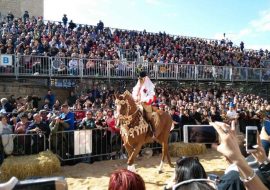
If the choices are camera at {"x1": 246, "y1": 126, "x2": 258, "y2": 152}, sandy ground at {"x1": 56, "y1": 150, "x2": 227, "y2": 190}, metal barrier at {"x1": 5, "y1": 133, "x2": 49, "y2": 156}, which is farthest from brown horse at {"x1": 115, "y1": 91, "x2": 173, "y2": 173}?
camera at {"x1": 246, "y1": 126, "x2": 258, "y2": 152}

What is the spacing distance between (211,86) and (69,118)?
14877mm

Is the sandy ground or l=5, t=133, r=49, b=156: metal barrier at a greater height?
l=5, t=133, r=49, b=156: metal barrier

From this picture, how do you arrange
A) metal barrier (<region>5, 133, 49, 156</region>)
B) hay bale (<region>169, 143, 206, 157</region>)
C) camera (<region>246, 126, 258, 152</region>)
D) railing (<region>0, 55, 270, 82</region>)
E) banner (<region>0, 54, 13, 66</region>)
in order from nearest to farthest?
1. camera (<region>246, 126, 258, 152</region>)
2. metal barrier (<region>5, 133, 49, 156</region>)
3. hay bale (<region>169, 143, 206, 157</region>)
4. banner (<region>0, 54, 13, 66</region>)
5. railing (<region>0, 55, 270, 82</region>)

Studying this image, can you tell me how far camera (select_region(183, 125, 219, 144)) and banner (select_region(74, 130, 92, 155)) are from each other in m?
7.74

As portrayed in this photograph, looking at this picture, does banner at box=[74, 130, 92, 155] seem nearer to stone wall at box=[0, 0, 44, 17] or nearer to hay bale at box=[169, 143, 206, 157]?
hay bale at box=[169, 143, 206, 157]

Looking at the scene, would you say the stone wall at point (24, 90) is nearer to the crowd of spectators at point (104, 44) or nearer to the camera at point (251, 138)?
the crowd of spectators at point (104, 44)

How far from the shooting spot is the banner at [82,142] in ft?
35.7

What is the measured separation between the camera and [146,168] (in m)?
10.6

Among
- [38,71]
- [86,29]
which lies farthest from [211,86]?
[38,71]

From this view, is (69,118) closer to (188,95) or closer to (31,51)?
(31,51)

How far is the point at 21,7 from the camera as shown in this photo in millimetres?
31578

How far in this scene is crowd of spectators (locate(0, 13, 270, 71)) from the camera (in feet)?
57.8

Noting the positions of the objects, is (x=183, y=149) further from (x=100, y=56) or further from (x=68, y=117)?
(x=100, y=56)

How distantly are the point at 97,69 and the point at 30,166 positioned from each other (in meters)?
9.45
